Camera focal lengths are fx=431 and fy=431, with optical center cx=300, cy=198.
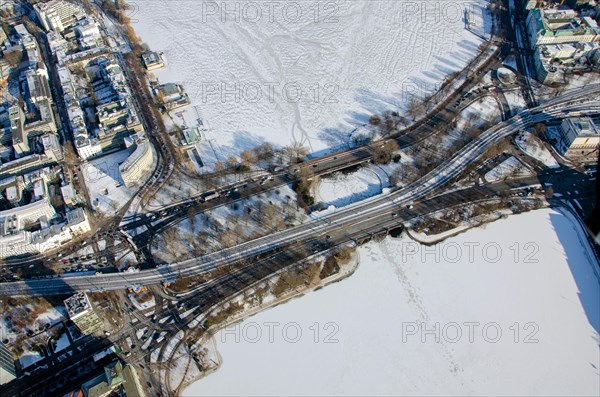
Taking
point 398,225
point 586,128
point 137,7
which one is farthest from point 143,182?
point 586,128

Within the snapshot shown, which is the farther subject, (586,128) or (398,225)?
(586,128)

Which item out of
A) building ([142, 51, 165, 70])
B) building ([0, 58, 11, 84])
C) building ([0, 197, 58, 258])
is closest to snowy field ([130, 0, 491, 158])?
building ([142, 51, 165, 70])

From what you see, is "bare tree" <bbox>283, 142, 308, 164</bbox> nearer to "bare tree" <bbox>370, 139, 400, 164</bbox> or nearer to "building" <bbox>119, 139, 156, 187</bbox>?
"bare tree" <bbox>370, 139, 400, 164</bbox>

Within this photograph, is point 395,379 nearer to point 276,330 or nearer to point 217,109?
point 276,330

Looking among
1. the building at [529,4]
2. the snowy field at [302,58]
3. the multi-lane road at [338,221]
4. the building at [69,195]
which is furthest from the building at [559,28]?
the building at [69,195]

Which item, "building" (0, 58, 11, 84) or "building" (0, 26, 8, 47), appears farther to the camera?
"building" (0, 26, 8, 47)

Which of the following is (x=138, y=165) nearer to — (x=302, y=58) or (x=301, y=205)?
(x=301, y=205)
